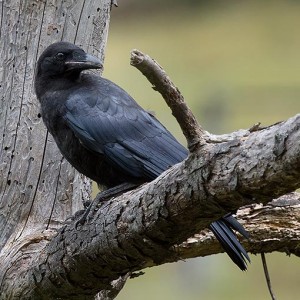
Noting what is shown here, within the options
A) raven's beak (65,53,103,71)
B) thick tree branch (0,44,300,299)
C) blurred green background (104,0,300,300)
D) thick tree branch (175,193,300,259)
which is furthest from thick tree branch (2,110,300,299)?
blurred green background (104,0,300,300)

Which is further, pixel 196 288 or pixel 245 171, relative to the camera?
pixel 196 288

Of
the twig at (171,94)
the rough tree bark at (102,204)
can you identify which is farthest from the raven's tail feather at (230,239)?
the twig at (171,94)

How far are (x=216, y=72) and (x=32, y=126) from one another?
11501mm

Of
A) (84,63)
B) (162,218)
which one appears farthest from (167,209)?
(84,63)

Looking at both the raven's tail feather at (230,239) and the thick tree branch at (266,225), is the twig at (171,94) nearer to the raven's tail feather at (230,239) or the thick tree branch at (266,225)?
the raven's tail feather at (230,239)

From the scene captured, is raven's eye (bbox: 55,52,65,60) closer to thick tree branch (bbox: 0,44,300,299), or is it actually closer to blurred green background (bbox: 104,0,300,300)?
thick tree branch (bbox: 0,44,300,299)

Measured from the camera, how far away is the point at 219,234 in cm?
473

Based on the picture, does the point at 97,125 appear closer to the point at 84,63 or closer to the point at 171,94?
the point at 84,63

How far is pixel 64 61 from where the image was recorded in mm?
5715

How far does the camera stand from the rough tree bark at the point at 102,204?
388 centimetres

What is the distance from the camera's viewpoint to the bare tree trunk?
568 cm

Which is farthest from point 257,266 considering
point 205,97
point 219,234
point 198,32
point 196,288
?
point 219,234

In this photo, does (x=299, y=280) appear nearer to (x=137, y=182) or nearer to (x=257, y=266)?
(x=257, y=266)

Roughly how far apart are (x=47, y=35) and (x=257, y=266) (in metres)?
7.49
